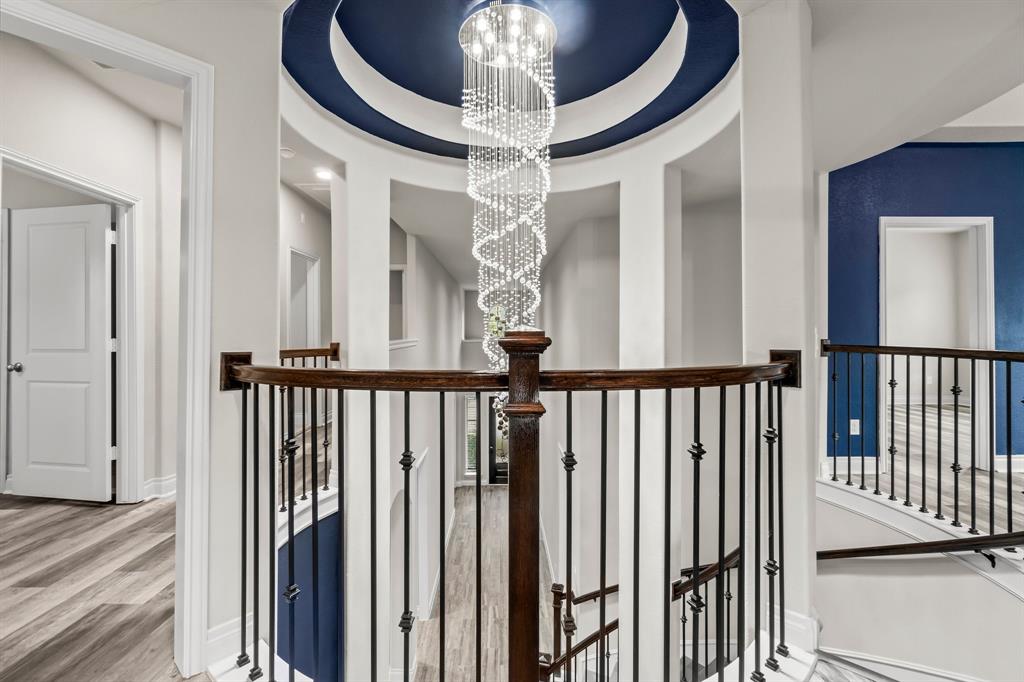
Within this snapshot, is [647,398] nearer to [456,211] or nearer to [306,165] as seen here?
[456,211]

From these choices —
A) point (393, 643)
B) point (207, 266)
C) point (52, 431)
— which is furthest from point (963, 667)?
point (52, 431)

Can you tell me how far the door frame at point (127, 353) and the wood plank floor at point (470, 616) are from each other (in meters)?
2.60

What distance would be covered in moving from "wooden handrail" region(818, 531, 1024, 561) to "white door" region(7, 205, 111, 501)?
4788 mm

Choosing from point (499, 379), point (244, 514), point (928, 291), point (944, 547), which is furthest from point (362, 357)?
point (928, 291)

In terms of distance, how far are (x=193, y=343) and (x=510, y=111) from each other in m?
2.30

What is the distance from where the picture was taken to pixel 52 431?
317cm

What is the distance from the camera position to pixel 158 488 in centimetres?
328

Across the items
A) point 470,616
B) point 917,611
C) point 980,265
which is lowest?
point 470,616

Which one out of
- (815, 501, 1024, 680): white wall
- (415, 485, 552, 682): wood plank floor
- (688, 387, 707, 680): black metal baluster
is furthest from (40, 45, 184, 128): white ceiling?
(815, 501, 1024, 680): white wall

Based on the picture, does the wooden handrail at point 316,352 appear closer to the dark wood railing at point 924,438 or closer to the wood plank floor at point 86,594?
the wood plank floor at point 86,594

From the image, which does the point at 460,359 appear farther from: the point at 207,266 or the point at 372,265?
the point at 207,266

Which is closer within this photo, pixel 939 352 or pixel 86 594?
pixel 86 594

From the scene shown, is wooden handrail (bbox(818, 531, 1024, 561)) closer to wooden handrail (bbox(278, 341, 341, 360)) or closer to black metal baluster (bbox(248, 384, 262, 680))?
black metal baluster (bbox(248, 384, 262, 680))

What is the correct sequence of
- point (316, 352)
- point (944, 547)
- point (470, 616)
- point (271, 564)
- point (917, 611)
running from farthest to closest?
point (470, 616)
point (316, 352)
point (917, 611)
point (944, 547)
point (271, 564)
